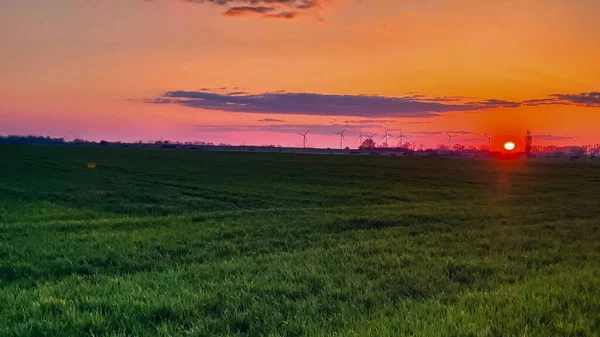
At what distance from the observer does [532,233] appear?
602 inches

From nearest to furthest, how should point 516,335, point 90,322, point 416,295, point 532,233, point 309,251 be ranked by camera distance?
point 516,335 < point 90,322 < point 416,295 < point 309,251 < point 532,233

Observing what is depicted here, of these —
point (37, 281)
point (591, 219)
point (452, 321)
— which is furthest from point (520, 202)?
point (37, 281)

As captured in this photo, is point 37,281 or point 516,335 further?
point 37,281

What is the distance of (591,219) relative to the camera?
19312 millimetres

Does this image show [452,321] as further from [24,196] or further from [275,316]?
[24,196]

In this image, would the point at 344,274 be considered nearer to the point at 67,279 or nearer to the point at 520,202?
the point at 67,279

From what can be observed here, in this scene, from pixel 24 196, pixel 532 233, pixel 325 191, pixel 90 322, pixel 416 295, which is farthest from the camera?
pixel 325 191

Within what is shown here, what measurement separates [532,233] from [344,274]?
8748 mm

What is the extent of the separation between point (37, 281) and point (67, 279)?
21.3 inches

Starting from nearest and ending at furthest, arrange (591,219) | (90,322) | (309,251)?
(90,322) < (309,251) < (591,219)

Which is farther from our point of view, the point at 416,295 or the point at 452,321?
the point at 416,295

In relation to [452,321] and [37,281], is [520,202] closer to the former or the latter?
A: [452,321]

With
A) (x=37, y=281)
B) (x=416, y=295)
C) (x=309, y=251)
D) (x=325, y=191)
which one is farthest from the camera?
(x=325, y=191)

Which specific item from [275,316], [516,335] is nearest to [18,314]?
[275,316]
